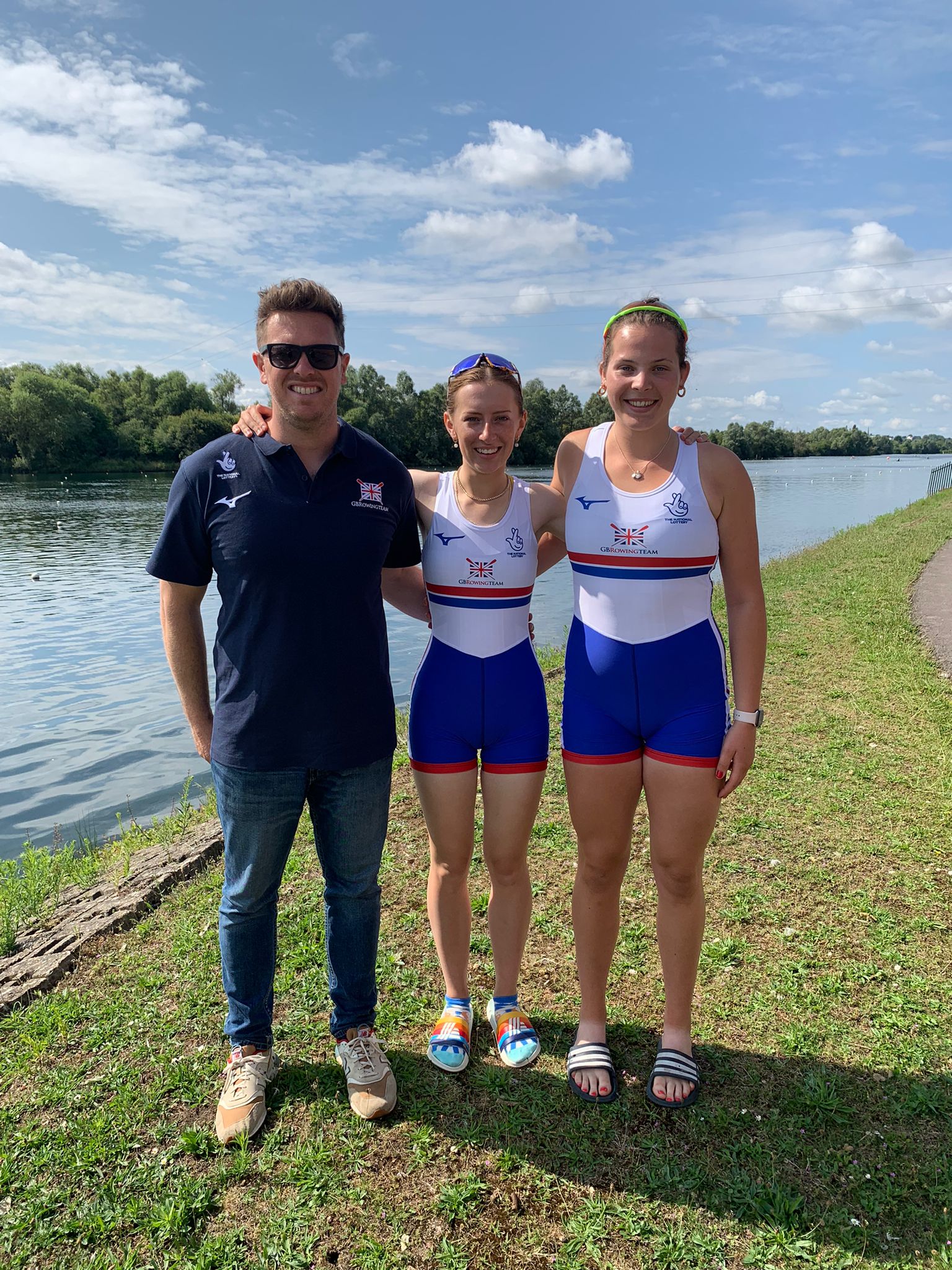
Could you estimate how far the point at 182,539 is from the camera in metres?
2.61

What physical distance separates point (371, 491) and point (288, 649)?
0.64 metres

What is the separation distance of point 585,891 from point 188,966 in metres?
2.05

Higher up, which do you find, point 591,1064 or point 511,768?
point 511,768

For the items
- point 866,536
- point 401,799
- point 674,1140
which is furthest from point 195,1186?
point 866,536

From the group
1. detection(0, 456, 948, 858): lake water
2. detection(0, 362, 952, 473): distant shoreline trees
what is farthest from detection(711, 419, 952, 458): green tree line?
detection(0, 456, 948, 858): lake water

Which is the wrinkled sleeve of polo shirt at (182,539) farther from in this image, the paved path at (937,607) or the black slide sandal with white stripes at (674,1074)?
the paved path at (937,607)

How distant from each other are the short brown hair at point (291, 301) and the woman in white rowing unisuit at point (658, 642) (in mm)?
1028

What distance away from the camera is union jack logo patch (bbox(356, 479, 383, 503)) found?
274 centimetres

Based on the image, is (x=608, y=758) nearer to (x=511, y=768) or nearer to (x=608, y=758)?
(x=608, y=758)

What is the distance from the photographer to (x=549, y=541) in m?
3.24

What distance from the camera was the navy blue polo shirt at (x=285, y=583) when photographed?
258 centimetres

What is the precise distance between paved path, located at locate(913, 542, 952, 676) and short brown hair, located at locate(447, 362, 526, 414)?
7377 mm

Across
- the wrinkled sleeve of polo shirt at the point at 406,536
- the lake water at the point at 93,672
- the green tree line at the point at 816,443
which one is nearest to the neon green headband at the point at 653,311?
the wrinkled sleeve of polo shirt at the point at 406,536

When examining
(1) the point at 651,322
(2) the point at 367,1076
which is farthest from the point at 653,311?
(2) the point at 367,1076
